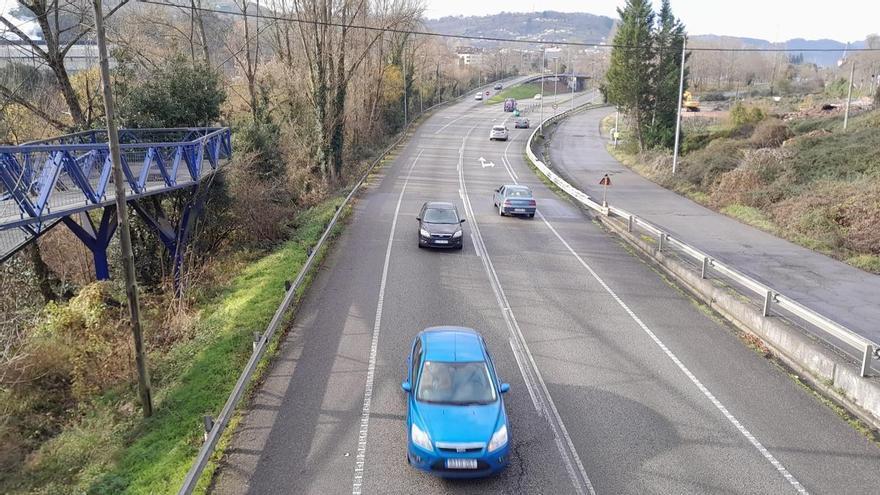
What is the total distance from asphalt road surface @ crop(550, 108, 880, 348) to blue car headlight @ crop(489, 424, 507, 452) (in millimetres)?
8508

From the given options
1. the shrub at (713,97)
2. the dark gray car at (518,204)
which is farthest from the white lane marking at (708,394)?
the shrub at (713,97)

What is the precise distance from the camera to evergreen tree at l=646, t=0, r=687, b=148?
4275 cm

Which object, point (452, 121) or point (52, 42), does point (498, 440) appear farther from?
point (452, 121)

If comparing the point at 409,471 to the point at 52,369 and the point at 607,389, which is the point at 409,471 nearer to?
the point at 607,389

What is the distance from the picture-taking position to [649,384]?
37.1ft

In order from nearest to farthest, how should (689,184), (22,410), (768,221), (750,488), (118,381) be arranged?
(750,488)
(22,410)
(118,381)
(768,221)
(689,184)

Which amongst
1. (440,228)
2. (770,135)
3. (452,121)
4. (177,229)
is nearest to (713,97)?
(452,121)

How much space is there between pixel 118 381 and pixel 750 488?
37.8ft

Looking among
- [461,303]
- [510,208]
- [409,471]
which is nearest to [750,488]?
[409,471]

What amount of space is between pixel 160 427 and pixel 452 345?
5090 millimetres

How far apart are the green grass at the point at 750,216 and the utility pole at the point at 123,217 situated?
22.4m

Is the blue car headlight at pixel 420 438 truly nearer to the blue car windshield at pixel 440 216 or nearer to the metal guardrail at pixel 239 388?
the metal guardrail at pixel 239 388

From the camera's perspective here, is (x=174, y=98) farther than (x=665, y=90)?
No

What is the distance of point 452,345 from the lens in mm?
10039
